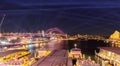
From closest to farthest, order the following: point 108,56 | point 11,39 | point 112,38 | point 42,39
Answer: point 108,56
point 11,39
point 112,38
point 42,39

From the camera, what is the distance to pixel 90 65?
62.5ft

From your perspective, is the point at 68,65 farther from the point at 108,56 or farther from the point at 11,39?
the point at 11,39

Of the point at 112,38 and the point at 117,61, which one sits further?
the point at 112,38

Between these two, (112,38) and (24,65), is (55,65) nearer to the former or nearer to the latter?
(24,65)

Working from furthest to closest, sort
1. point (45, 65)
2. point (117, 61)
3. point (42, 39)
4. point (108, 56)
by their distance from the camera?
point (42, 39) < point (108, 56) < point (117, 61) < point (45, 65)

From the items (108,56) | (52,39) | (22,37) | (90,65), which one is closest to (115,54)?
(108,56)

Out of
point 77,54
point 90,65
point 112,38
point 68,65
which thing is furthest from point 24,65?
point 112,38

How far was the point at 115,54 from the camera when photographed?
29547mm

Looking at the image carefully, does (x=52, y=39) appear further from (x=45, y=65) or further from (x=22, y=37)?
(x=45, y=65)

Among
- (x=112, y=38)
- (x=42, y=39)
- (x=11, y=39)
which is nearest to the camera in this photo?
(x=11, y=39)

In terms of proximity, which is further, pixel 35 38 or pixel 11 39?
pixel 35 38

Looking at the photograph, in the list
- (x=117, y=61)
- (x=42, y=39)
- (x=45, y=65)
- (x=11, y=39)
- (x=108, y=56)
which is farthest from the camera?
(x=42, y=39)

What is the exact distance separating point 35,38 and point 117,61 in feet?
237

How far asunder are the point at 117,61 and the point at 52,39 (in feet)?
253
